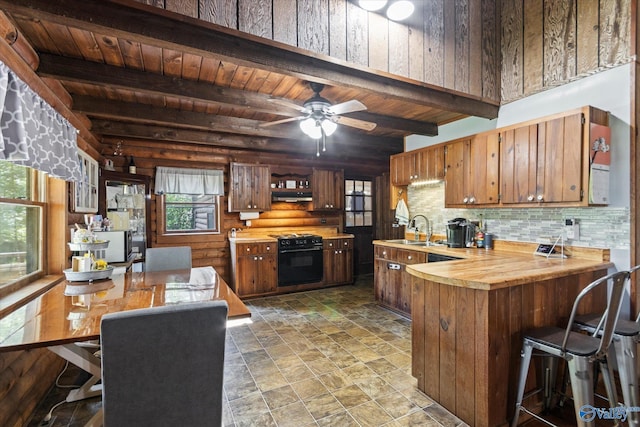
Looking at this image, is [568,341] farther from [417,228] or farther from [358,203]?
[358,203]

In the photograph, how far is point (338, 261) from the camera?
18.1ft

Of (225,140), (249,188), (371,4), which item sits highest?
(371,4)

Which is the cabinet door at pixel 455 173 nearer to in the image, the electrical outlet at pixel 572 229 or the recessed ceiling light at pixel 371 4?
the electrical outlet at pixel 572 229

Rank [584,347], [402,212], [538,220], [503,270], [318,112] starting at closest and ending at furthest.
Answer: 1. [584,347]
2. [503,270]
3. [318,112]
4. [538,220]
5. [402,212]

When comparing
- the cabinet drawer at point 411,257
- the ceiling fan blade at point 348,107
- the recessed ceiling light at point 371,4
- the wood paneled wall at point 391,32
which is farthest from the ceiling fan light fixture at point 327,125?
the cabinet drawer at point 411,257

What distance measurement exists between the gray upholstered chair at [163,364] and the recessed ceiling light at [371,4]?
231 centimetres

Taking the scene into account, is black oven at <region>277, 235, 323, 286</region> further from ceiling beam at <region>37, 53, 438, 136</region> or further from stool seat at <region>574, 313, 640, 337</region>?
stool seat at <region>574, 313, 640, 337</region>

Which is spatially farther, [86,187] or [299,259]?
[299,259]

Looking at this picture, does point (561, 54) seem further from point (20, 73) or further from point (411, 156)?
point (20, 73)

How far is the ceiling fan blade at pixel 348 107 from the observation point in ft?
8.64

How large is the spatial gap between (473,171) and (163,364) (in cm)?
A: 342

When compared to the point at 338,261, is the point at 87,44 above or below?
above

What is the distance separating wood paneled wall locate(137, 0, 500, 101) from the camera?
1954 millimetres

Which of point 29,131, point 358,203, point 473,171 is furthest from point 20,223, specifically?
point 358,203
